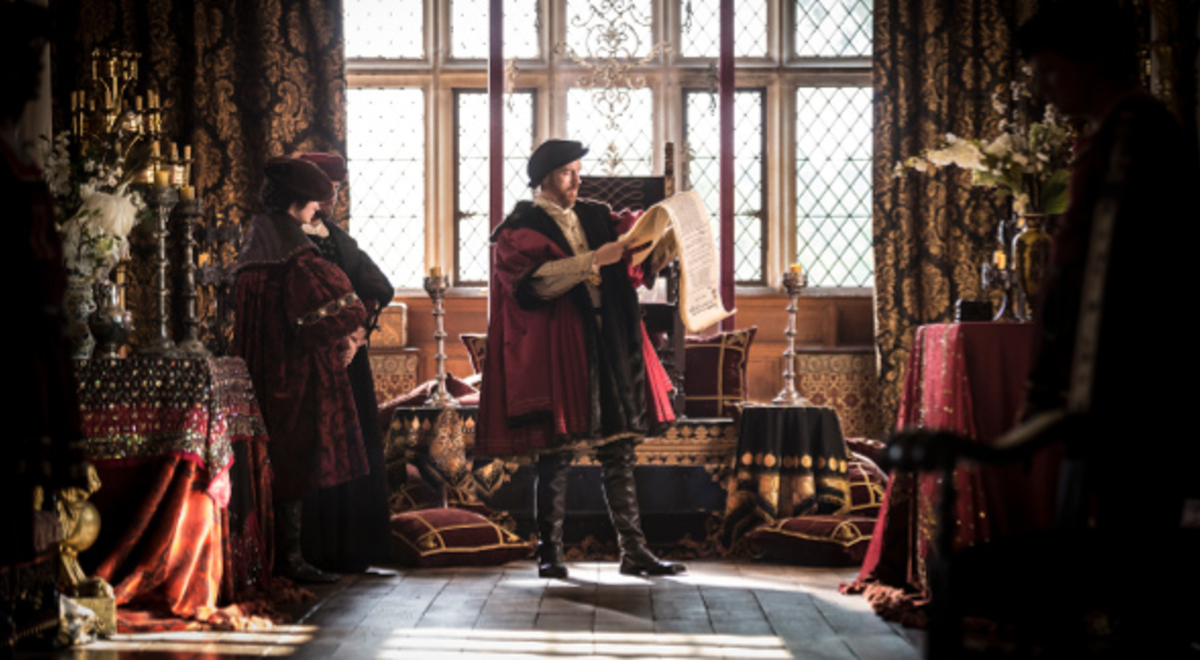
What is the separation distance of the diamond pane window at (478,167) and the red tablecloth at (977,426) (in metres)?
4.52

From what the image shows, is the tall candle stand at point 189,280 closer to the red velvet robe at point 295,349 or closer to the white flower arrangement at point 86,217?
the white flower arrangement at point 86,217

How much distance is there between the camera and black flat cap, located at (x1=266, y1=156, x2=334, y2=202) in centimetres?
434

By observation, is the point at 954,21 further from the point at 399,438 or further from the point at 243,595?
the point at 243,595

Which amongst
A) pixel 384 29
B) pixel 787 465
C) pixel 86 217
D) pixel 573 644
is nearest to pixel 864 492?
pixel 787 465

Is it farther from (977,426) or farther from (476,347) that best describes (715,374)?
(977,426)

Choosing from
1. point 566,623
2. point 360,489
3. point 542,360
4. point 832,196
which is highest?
point 832,196

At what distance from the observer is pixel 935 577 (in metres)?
1.93

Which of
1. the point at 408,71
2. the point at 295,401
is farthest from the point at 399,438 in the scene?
the point at 408,71

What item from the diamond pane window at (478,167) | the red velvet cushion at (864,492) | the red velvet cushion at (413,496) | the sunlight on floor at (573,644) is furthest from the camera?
the diamond pane window at (478,167)

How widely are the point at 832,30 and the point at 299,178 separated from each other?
461 centimetres

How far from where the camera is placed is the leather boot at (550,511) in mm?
4504

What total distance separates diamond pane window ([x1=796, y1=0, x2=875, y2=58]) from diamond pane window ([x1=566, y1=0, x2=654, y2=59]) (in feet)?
3.22

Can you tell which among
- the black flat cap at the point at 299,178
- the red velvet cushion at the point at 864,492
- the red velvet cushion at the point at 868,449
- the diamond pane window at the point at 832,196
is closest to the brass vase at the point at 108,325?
the black flat cap at the point at 299,178

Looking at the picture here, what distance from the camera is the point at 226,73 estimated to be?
24.3 feet
